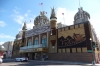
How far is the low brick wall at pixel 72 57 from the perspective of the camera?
1188 inches

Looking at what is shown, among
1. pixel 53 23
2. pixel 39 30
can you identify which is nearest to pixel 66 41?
pixel 53 23

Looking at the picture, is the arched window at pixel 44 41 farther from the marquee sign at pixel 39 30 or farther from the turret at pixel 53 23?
the turret at pixel 53 23

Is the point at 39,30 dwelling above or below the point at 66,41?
above

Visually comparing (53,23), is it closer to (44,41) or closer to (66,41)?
(44,41)

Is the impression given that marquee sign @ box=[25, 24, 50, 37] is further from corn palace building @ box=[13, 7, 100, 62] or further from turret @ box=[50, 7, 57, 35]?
turret @ box=[50, 7, 57, 35]

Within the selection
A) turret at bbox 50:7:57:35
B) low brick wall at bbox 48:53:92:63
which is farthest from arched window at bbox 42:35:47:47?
turret at bbox 50:7:57:35

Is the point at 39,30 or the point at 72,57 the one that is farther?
the point at 39,30

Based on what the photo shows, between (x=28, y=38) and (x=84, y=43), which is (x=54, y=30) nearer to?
(x=84, y=43)

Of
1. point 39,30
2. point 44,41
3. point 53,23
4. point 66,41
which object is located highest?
point 53,23

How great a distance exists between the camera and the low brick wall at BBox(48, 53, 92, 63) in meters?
30.2

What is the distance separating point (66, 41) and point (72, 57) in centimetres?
538

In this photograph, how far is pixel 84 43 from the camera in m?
31.4

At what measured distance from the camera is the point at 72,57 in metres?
33.4

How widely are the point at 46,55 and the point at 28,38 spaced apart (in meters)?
15.1
